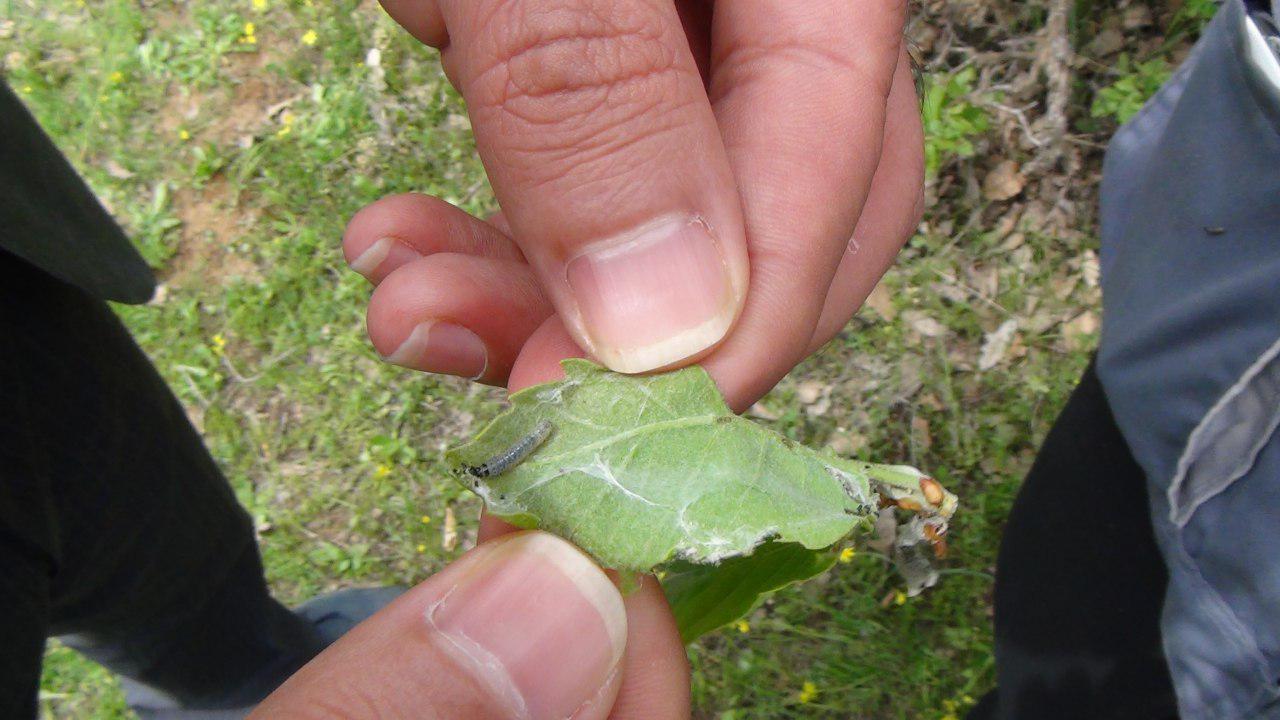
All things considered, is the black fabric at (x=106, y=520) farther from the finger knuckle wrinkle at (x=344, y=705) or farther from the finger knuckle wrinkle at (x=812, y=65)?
the finger knuckle wrinkle at (x=812, y=65)

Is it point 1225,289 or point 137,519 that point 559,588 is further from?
point 137,519

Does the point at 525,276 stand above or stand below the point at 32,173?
below

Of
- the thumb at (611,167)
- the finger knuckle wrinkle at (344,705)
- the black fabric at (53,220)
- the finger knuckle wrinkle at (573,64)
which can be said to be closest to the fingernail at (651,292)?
the thumb at (611,167)

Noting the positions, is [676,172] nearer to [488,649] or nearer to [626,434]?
[626,434]

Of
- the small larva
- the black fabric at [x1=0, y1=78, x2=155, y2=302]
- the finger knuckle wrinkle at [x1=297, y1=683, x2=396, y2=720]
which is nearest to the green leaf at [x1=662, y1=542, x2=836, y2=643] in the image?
the small larva

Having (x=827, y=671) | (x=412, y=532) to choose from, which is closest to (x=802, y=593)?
(x=827, y=671)

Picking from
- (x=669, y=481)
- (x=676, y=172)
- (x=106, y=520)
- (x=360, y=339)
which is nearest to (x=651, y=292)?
(x=676, y=172)
